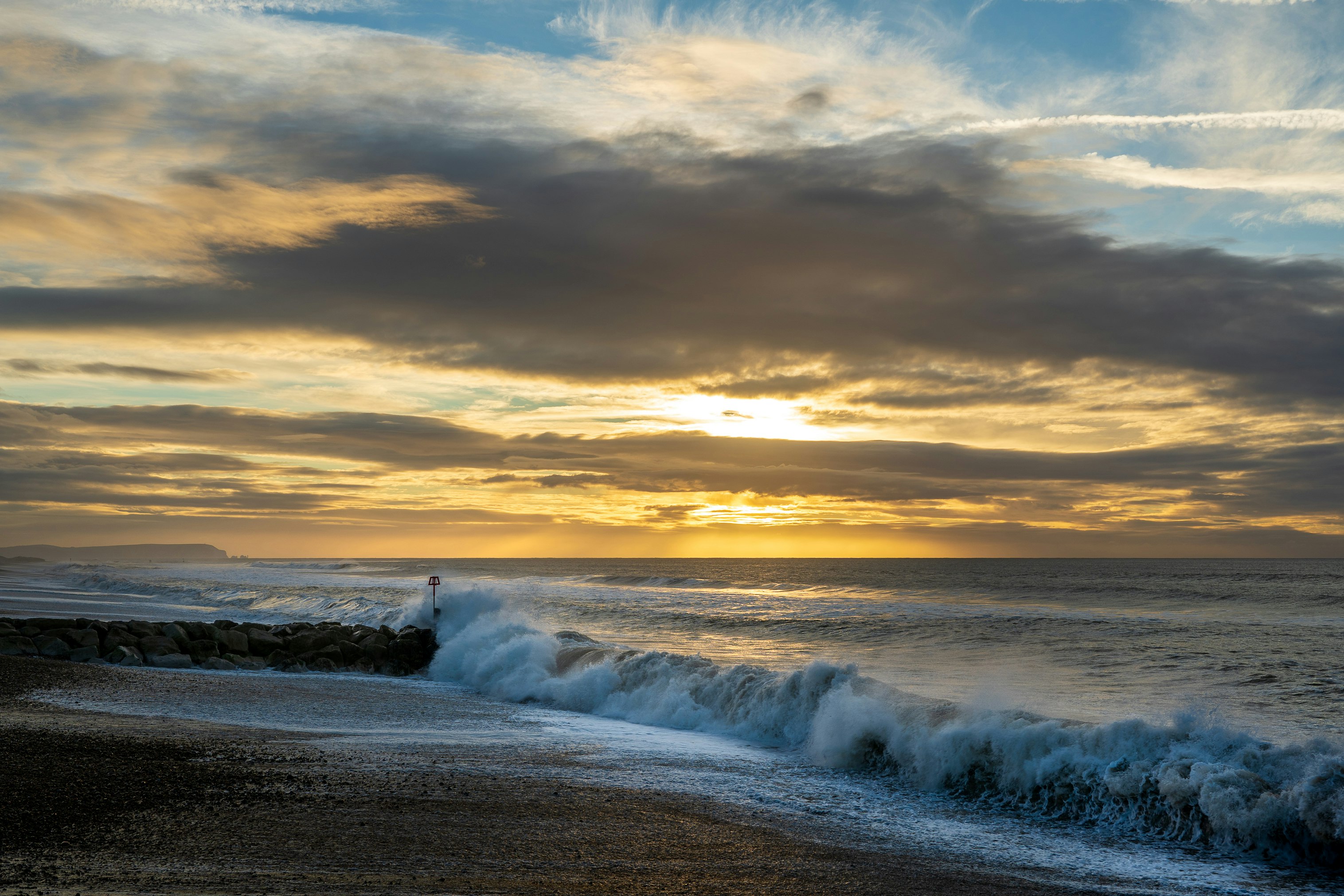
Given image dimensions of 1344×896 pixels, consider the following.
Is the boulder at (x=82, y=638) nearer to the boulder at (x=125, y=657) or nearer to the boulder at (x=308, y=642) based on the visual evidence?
the boulder at (x=125, y=657)

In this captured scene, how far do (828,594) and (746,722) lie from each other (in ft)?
131

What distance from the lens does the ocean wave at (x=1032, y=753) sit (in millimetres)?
7945

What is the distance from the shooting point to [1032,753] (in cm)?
980

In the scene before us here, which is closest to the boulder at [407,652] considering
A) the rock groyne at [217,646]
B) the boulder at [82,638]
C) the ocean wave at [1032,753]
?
the rock groyne at [217,646]

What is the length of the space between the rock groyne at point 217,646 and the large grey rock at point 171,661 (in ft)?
0.06

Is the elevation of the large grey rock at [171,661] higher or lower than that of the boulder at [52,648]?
lower

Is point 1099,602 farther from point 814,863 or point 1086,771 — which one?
point 814,863

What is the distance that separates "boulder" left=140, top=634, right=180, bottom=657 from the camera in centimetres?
2033

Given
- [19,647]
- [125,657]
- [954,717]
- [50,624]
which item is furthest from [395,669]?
[954,717]

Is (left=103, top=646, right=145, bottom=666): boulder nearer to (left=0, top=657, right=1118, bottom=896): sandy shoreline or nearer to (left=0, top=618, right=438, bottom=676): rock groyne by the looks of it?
(left=0, top=618, right=438, bottom=676): rock groyne

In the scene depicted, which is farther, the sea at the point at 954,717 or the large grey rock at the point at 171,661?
the large grey rock at the point at 171,661

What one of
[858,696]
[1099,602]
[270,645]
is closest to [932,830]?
[858,696]

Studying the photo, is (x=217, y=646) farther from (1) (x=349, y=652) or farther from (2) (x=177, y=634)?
(1) (x=349, y=652)

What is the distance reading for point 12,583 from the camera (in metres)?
54.7
